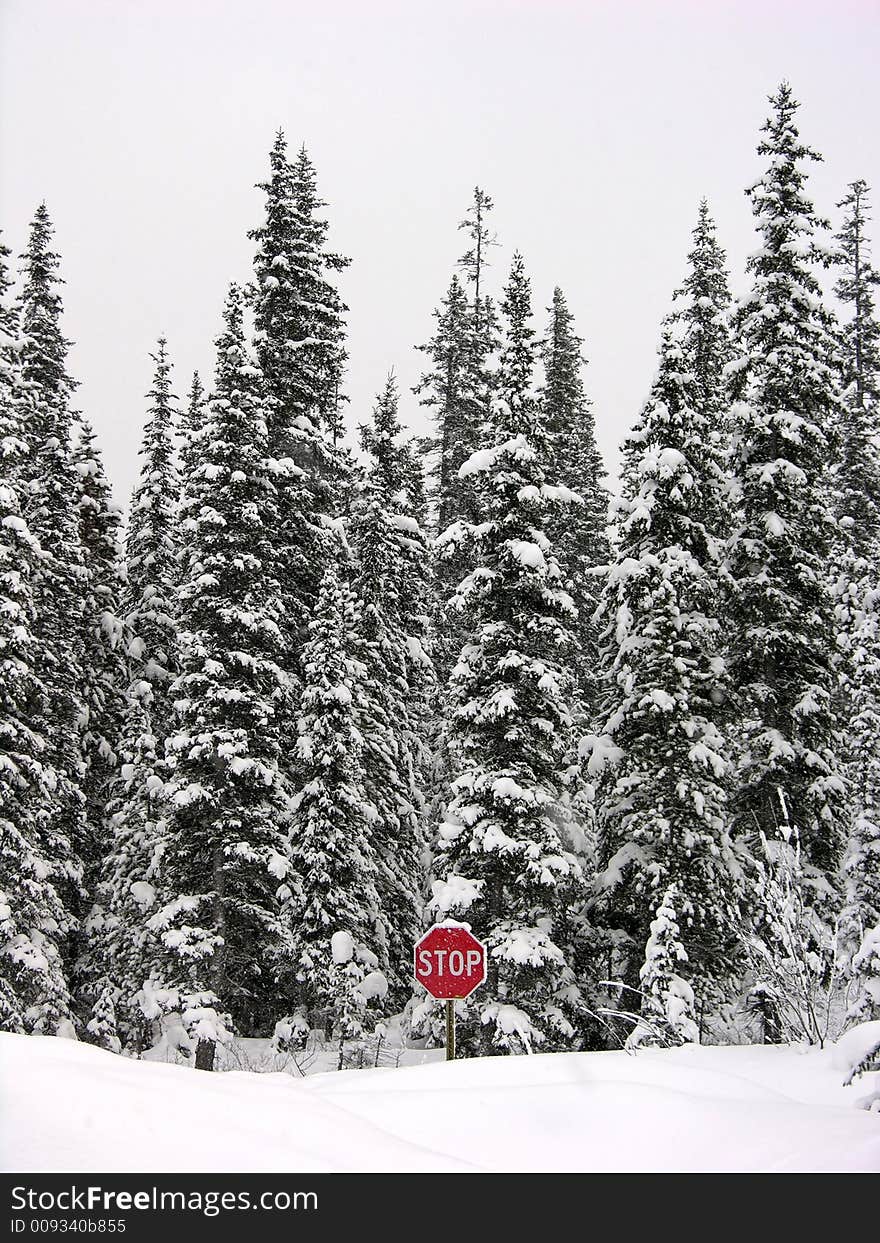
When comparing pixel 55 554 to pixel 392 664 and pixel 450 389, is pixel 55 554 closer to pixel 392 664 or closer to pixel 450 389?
pixel 392 664

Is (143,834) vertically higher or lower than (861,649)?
lower

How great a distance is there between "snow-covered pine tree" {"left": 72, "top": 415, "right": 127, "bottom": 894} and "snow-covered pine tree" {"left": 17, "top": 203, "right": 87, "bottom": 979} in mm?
485

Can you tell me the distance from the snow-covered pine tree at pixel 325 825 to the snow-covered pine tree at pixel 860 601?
10.4 meters

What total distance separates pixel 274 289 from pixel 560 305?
13114 mm

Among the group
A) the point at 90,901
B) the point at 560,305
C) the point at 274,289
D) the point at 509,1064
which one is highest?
the point at 560,305

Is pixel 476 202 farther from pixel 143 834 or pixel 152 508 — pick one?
pixel 143 834

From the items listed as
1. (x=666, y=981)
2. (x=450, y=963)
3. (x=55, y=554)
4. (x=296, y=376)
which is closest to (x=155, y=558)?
(x=55, y=554)

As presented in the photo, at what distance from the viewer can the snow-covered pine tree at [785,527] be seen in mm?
18531

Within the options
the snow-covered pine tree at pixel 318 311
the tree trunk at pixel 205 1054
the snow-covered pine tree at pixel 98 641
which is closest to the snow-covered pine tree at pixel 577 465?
the snow-covered pine tree at pixel 318 311

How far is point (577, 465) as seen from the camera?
106 ft

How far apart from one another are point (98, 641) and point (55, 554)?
337 cm

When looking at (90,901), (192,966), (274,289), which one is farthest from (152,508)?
(192,966)

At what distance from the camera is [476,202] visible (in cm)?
4006

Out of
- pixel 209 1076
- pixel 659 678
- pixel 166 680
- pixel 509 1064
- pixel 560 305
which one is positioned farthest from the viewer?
pixel 560 305
